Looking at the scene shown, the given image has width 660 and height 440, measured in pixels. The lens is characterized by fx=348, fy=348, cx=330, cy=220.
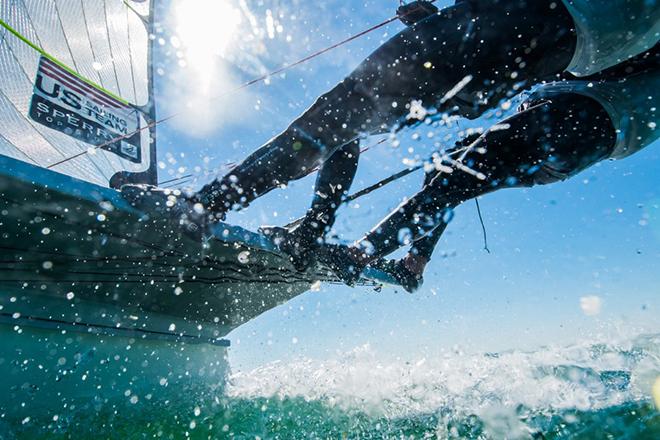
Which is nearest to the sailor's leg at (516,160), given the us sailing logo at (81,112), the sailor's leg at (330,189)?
the sailor's leg at (330,189)

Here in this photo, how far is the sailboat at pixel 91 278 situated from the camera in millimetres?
1721

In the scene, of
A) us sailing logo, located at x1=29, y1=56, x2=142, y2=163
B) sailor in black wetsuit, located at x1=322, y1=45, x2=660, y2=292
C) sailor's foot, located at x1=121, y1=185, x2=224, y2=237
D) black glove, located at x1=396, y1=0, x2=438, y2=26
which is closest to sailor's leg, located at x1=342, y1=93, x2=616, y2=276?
sailor in black wetsuit, located at x1=322, y1=45, x2=660, y2=292

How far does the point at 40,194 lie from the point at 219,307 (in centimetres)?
252

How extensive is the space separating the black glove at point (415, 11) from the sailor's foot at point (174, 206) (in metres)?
1.23

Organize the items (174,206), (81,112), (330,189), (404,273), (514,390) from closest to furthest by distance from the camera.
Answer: (514,390) < (174,206) < (330,189) < (404,273) < (81,112)

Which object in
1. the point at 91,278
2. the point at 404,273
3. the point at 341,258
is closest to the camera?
the point at 341,258

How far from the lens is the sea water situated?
2.59 ft

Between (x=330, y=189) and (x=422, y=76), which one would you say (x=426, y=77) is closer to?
(x=422, y=76)

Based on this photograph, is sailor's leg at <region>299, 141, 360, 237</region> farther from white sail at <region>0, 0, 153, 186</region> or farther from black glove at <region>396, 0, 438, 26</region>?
white sail at <region>0, 0, 153, 186</region>

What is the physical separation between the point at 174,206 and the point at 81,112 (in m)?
6.41

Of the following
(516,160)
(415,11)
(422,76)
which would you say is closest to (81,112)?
(415,11)

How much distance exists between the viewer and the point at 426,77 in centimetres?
127

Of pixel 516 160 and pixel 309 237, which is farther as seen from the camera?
pixel 309 237

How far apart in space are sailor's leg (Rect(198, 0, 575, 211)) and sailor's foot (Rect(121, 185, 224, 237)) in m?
0.06
